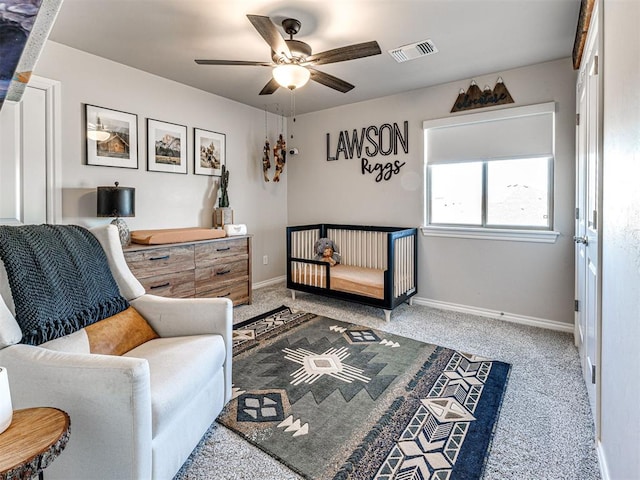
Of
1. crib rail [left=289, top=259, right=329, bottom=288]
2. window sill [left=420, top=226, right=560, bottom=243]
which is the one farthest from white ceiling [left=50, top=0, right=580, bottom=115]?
crib rail [left=289, top=259, right=329, bottom=288]

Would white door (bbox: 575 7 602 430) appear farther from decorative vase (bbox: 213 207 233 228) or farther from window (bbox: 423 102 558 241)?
decorative vase (bbox: 213 207 233 228)

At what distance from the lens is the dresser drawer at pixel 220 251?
3459 mm

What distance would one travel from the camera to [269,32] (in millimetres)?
2027

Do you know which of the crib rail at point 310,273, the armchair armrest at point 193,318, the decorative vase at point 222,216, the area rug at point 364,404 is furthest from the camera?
the decorative vase at point 222,216

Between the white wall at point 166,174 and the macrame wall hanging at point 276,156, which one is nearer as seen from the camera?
the white wall at point 166,174

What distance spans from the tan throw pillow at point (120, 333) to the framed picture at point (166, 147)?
212 centimetres

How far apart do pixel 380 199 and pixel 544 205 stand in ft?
5.60

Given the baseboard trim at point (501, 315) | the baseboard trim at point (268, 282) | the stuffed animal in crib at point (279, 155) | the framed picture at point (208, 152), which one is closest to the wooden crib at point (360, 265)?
the baseboard trim at point (501, 315)

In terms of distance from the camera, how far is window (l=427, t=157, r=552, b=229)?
→ 10.8ft

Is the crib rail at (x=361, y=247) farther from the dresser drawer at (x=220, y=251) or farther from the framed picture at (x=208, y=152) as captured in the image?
the framed picture at (x=208, y=152)

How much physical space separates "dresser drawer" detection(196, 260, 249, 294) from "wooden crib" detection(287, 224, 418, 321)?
0.57 m

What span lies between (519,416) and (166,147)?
3.75 meters

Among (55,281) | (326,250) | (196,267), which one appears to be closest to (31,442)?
(55,281)

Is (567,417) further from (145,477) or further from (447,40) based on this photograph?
(447,40)
